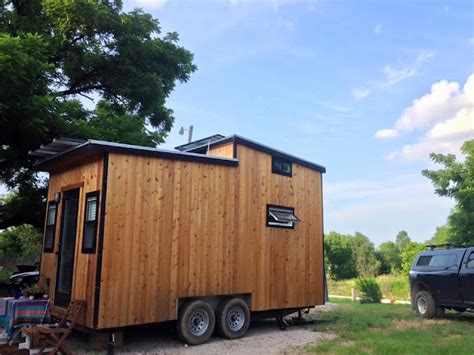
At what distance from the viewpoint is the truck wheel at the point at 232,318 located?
25.1ft

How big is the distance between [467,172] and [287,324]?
49.4 ft

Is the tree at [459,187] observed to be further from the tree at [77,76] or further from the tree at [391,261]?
the tree at [391,261]

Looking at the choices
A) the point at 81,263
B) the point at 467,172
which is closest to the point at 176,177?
the point at 81,263

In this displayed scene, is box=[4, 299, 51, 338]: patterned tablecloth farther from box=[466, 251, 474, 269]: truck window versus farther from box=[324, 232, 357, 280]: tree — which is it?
box=[324, 232, 357, 280]: tree

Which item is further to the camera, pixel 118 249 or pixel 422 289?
pixel 422 289

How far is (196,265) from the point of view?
7.49m

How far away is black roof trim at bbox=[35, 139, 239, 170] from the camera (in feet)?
21.6

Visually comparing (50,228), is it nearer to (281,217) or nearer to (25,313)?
(25,313)

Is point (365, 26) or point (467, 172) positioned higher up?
point (365, 26)

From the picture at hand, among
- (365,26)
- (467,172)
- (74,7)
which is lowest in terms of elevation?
(467,172)

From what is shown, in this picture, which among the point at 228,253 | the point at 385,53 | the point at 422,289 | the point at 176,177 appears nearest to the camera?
the point at 176,177

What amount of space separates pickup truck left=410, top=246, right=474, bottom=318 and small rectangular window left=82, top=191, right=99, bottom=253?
8788 mm

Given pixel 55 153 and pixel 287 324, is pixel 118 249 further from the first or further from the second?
pixel 287 324

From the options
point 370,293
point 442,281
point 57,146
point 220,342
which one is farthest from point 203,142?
point 370,293
